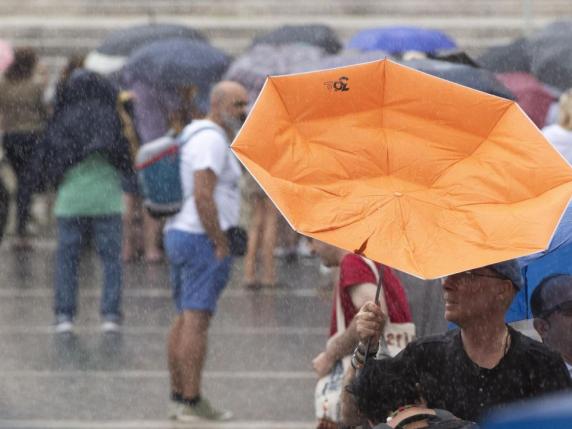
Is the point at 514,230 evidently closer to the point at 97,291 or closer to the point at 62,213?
the point at 62,213

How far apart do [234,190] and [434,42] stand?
266 inches

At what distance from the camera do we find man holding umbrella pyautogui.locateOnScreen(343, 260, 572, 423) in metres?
4.38

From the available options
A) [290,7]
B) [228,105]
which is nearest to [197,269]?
[228,105]

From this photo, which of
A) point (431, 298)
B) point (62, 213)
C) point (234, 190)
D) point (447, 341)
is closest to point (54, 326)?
point (62, 213)

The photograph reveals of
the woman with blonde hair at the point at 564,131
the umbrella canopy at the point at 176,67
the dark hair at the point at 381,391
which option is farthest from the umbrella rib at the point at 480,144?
the umbrella canopy at the point at 176,67

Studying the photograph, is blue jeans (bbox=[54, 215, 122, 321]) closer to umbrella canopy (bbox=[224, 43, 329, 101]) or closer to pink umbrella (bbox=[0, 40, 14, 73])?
umbrella canopy (bbox=[224, 43, 329, 101])

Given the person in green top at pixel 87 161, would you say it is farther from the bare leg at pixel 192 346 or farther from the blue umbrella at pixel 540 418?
the blue umbrella at pixel 540 418

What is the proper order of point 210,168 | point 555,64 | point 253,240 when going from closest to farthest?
point 210,168 < point 253,240 < point 555,64

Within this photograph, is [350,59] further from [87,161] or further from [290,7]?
[290,7]

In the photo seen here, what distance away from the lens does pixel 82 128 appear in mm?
10711

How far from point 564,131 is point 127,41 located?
23.2ft

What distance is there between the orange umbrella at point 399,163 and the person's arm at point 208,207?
12.5ft

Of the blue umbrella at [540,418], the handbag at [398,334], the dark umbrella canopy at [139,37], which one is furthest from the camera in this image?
the dark umbrella canopy at [139,37]

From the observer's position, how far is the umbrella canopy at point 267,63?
14266 mm
